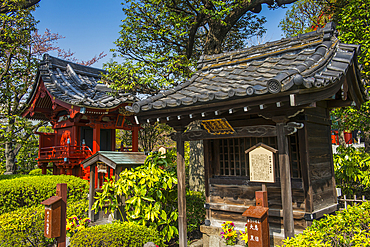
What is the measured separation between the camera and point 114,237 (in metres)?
5.38

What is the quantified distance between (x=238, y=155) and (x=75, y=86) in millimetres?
11918

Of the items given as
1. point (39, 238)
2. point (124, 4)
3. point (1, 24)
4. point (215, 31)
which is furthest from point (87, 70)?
point (39, 238)

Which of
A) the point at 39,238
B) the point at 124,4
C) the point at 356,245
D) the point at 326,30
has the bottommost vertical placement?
the point at 39,238

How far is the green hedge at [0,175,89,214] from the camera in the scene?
9.38m

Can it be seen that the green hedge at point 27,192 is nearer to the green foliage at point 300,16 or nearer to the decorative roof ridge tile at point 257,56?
the decorative roof ridge tile at point 257,56

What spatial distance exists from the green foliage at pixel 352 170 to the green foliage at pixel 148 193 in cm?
546

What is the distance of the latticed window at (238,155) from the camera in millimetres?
6543

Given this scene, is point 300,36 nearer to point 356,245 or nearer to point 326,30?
point 326,30

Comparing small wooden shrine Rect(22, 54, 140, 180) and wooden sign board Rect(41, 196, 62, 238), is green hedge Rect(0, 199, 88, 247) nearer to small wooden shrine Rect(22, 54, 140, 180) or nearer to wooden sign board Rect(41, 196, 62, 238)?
wooden sign board Rect(41, 196, 62, 238)

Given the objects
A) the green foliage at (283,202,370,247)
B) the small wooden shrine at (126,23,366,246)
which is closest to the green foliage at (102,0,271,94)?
the small wooden shrine at (126,23,366,246)

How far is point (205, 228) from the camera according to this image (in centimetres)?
747

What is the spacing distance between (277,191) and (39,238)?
627 cm

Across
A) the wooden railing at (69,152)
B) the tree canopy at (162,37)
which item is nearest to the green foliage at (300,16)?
the tree canopy at (162,37)

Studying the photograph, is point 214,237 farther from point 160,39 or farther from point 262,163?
point 160,39
